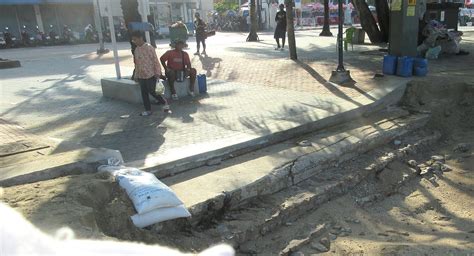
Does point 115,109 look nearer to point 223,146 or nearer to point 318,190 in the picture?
point 223,146

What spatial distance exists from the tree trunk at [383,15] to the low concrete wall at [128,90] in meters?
10.2

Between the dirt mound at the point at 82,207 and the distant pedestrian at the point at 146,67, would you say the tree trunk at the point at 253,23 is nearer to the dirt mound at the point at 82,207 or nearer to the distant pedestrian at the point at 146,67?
the distant pedestrian at the point at 146,67

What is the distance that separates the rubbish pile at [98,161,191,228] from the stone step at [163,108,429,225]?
293 mm

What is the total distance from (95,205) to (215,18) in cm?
3851

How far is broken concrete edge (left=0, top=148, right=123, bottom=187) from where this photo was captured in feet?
13.1

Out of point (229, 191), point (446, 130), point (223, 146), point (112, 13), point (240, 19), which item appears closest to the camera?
point (229, 191)

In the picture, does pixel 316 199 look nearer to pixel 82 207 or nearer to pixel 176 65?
pixel 82 207

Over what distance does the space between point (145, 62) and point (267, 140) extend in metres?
2.70

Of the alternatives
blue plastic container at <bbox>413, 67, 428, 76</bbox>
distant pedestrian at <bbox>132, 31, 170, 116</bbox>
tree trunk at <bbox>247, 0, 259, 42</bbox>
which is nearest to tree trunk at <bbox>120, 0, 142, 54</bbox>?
distant pedestrian at <bbox>132, 31, 170, 116</bbox>

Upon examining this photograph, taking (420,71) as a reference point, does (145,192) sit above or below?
above

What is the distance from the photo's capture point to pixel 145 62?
7.36 metres

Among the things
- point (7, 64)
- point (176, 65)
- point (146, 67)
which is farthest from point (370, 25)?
point (7, 64)

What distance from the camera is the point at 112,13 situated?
9.05m

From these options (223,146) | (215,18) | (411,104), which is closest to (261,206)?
(223,146)
